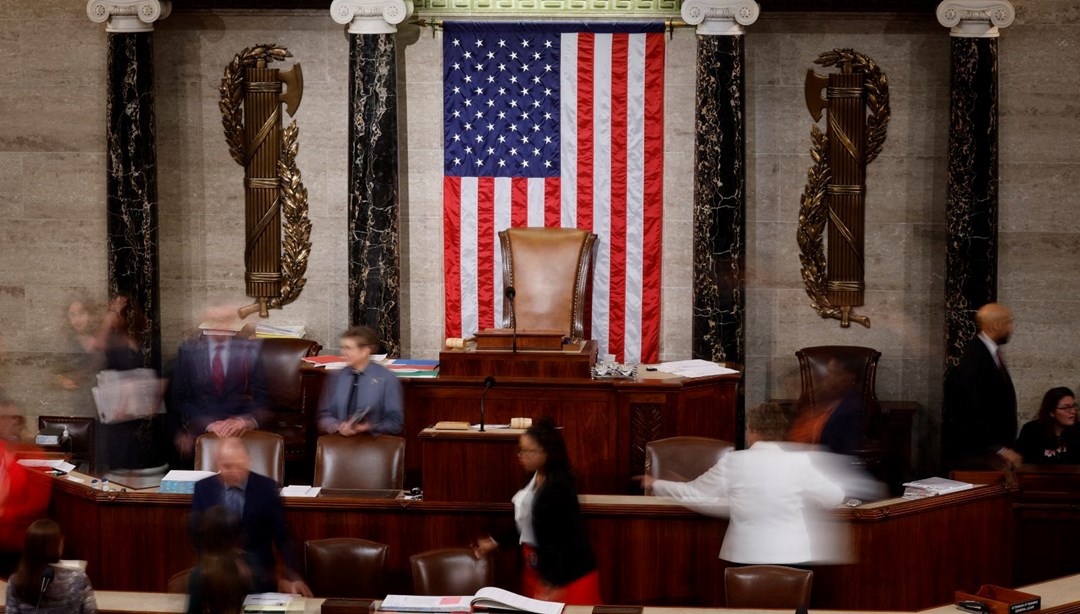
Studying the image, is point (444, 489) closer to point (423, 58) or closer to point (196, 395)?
point (196, 395)

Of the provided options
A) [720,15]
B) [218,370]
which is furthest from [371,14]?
[218,370]

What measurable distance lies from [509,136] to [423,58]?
3.61 ft

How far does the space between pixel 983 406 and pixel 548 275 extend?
4.22 m

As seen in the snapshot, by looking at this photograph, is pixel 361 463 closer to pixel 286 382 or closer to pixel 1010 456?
pixel 286 382

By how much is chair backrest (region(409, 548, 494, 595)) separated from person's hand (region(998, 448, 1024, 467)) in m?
3.74

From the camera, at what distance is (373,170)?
36.8 ft

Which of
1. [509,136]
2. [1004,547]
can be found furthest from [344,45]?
[1004,547]

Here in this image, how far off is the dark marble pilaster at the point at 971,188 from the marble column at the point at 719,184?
1.82 metres

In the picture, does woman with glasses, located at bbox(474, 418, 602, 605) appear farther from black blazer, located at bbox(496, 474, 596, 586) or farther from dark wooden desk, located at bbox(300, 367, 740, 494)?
dark wooden desk, located at bbox(300, 367, 740, 494)

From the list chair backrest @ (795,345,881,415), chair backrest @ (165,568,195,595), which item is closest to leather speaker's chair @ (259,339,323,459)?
chair backrest @ (165,568,195,595)

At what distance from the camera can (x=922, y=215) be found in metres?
11.5

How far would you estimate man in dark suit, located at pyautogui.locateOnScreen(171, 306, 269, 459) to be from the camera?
28.6ft

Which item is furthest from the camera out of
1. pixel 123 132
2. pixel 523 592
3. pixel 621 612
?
pixel 123 132

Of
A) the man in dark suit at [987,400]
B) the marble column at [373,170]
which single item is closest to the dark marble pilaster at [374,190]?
the marble column at [373,170]
